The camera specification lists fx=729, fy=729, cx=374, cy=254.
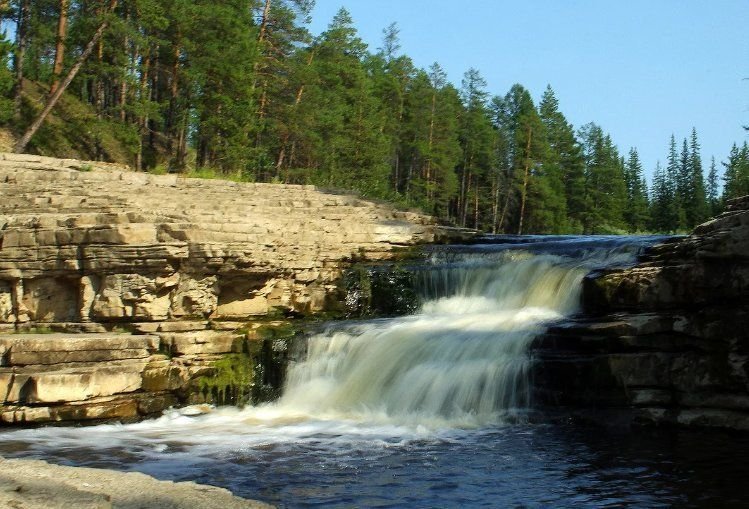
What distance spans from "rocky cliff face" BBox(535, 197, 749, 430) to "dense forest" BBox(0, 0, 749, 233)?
16.7 m

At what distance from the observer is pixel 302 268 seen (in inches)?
607

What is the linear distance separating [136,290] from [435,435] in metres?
6.32

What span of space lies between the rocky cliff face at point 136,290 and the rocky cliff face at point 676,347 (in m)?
5.77

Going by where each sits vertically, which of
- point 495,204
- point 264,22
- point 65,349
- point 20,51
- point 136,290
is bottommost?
point 65,349

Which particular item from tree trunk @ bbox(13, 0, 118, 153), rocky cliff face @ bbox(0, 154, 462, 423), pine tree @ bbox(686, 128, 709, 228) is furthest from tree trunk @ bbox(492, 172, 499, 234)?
rocky cliff face @ bbox(0, 154, 462, 423)

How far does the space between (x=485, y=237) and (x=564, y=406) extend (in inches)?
415

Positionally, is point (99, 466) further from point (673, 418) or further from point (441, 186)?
point (441, 186)

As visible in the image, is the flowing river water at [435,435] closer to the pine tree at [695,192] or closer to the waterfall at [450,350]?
the waterfall at [450,350]

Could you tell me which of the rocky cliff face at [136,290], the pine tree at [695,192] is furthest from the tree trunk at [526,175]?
the rocky cliff face at [136,290]

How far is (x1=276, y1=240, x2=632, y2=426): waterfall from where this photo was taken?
11.7 meters

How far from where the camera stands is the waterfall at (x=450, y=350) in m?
11.7

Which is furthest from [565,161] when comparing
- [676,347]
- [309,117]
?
[676,347]

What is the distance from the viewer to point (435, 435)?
10.5 metres

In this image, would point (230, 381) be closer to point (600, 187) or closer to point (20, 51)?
point (20, 51)
